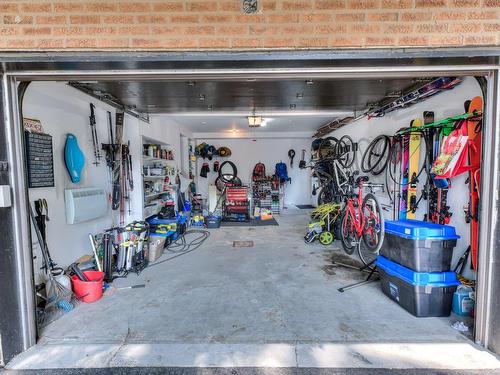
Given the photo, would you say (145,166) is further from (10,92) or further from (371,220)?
(371,220)

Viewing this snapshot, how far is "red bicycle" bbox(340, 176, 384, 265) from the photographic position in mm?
Answer: 3344

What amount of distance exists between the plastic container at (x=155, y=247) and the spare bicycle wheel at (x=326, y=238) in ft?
9.60

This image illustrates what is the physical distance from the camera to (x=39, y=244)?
2561 mm

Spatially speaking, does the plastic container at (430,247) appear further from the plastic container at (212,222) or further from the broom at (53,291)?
the plastic container at (212,222)

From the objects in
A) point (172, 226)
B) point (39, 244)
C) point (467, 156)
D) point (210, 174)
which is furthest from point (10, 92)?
point (210, 174)

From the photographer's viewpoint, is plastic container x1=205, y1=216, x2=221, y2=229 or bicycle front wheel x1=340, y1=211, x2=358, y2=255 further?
plastic container x1=205, y1=216, x2=221, y2=229

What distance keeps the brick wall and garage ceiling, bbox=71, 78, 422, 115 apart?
1.34 metres

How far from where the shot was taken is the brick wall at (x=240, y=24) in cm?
157

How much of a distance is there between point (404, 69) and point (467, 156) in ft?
4.80

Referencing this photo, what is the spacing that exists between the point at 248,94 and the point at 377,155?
2.67 m

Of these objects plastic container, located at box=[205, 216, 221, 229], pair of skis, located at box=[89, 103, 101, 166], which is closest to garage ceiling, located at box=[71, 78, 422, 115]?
pair of skis, located at box=[89, 103, 101, 166]

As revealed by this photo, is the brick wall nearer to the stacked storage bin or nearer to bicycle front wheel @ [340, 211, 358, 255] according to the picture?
the stacked storage bin

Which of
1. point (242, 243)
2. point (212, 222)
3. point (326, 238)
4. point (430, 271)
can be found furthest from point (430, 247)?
point (212, 222)

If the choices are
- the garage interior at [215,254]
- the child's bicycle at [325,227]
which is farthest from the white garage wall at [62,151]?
the child's bicycle at [325,227]
